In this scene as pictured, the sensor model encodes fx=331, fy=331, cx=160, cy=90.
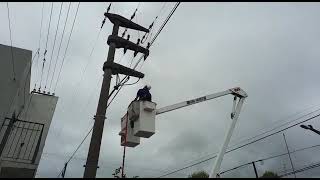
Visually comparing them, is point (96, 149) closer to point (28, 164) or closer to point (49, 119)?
point (28, 164)

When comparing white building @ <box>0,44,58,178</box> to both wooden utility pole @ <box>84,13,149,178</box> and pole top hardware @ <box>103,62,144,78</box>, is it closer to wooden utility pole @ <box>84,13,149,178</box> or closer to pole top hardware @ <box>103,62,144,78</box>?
wooden utility pole @ <box>84,13,149,178</box>

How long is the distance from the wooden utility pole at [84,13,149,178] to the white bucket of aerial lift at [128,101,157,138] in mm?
1079

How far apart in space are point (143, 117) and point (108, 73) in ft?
7.80

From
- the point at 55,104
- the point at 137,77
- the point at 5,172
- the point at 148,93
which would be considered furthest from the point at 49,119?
the point at 148,93

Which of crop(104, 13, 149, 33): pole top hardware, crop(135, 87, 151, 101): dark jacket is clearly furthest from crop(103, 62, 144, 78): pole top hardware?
crop(135, 87, 151, 101): dark jacket

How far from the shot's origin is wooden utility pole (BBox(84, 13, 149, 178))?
26.4ft

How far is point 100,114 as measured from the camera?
28.4 feet

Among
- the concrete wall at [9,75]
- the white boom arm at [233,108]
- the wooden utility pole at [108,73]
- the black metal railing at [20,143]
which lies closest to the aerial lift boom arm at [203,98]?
the white boom arm at [233,108]

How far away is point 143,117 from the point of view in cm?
760

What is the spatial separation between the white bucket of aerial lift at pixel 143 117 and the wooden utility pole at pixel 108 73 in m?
1.08

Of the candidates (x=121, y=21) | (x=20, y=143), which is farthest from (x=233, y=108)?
(x=20, y=143)

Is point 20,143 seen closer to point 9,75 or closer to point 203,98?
point 9,75

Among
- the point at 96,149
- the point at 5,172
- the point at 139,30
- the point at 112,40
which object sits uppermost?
the point at 139,30

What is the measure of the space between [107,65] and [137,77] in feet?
4.78
